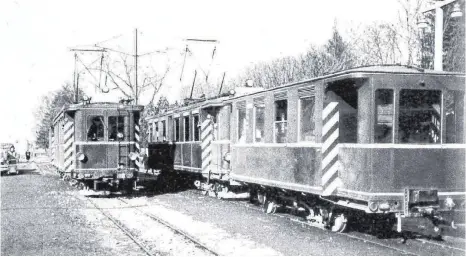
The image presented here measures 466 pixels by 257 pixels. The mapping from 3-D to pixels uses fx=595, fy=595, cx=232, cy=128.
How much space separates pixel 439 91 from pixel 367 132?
1.40m

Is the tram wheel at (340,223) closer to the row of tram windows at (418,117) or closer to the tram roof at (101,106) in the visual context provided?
the row of tram windows at (418,117)

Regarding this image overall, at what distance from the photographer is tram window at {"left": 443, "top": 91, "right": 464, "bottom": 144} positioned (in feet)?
32.1

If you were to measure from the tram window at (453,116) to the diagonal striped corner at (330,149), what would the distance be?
178 centimetres

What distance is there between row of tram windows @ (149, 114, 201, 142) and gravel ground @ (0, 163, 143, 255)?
174 inches

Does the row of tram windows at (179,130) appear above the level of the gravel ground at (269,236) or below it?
above

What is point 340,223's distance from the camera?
427 inches

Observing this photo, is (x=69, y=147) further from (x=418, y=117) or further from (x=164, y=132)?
(x=418, y=117)

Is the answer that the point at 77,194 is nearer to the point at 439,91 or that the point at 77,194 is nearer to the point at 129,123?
the point at 129,123

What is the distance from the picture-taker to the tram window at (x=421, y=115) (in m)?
9.61

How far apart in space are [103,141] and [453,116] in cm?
1117

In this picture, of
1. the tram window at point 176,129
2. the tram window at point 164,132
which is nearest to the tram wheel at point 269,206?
the tram window at point 176,129

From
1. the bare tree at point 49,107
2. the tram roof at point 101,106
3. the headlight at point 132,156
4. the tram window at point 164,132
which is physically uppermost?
the bare tree at point 49,107

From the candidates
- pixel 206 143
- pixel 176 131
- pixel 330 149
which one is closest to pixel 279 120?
pixel 330 149

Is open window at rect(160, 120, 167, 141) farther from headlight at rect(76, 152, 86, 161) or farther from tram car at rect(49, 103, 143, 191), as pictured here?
headlight at rect(76, 152, 86, 161)
